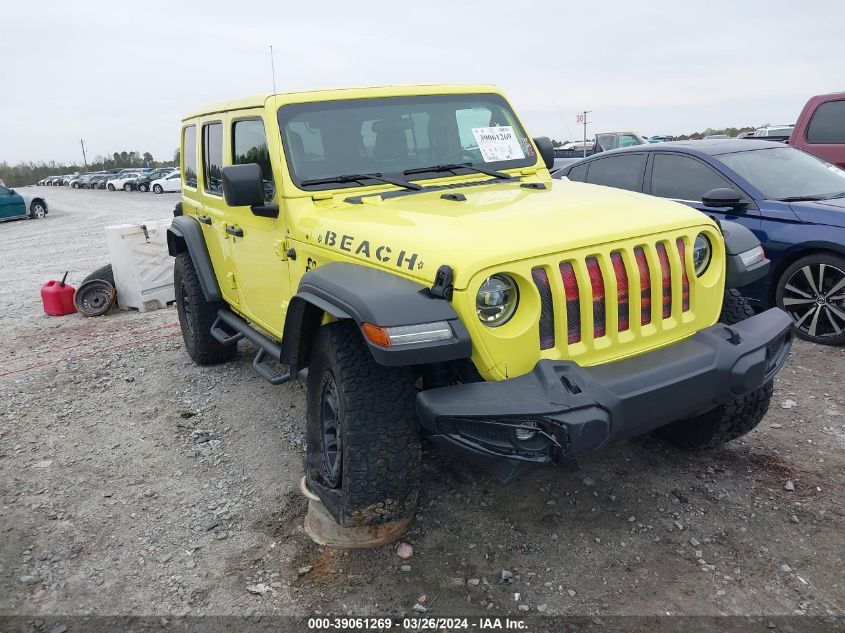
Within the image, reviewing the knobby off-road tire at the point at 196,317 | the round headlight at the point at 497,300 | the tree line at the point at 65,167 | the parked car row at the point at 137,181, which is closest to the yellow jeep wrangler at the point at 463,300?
the round headlight at the point at 497,300

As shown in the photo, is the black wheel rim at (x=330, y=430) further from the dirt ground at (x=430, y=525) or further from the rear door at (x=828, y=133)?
the rear door at (x=828, y=133)

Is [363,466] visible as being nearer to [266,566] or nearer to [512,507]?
[266,566]

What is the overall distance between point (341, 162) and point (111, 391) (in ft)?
9.66

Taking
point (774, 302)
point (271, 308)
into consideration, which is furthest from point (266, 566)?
point (774, 302)

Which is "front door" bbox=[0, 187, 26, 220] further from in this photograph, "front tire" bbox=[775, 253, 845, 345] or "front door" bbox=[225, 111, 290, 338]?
"front tire" bbox=[775, 253, 845, 345]

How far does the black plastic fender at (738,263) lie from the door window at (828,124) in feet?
18.0

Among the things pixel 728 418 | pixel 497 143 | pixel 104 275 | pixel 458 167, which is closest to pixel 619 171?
pixel 497 143

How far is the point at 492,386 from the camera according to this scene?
251 cm

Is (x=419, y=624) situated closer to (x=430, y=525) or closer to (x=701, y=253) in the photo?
(x=430, y=525)

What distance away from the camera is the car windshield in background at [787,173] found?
18.1ft

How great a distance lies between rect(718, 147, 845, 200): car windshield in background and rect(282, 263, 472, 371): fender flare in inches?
159

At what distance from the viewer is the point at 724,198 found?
5.30 meters

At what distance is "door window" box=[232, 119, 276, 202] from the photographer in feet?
12.4

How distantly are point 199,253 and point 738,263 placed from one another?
3731 mm
